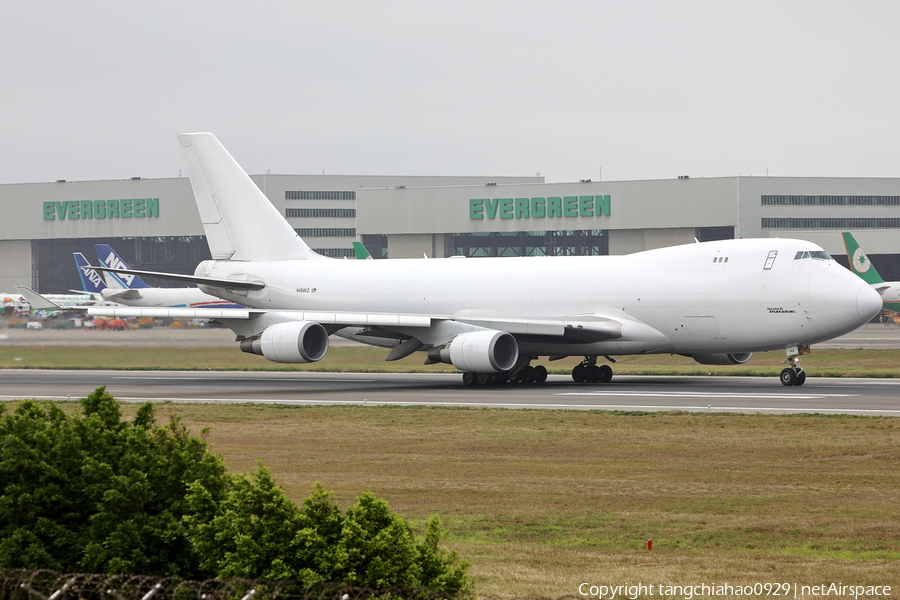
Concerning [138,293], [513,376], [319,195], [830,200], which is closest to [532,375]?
[513,376]

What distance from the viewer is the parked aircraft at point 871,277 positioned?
7606 cm

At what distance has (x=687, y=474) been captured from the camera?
16703 millimetres

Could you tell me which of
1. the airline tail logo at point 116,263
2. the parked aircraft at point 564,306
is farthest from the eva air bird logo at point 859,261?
the airline tail logo at point 116,263

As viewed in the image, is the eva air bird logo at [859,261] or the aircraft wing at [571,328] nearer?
the aircraft wing at [571,328]

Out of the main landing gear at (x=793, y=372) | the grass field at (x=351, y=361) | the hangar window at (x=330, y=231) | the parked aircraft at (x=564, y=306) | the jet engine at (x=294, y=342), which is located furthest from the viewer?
the hangar window at (x=330, y=231)

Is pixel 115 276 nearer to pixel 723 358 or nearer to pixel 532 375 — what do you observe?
pixel 532 375

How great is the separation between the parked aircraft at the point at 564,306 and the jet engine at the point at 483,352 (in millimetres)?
44

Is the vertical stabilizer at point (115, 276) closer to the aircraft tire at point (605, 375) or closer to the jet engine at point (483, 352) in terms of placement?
the jet engine at point (483, 352)

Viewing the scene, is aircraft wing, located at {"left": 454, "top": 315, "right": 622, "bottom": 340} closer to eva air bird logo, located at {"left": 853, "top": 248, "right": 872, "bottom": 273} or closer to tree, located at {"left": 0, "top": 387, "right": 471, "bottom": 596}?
tree, located at {"left": 0, "top": 387, "right": 471, "bottom": 596}

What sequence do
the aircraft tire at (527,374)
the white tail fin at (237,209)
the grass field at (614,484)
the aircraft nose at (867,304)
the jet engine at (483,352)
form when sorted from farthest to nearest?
1. the white tail fin at (237,209)
2. the aircraft tire at (527,374)
3. the jet engine at (483,352)
4. the aircraft nose at (867,304)
5. the grass field at (614,484)

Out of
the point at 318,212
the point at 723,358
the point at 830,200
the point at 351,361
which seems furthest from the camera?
the point at 318,212

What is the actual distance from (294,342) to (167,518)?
2672 centimetres

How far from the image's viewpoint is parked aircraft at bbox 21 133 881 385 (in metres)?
32.7

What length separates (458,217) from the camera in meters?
104
